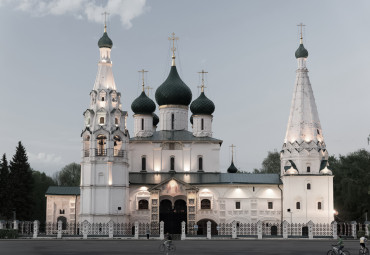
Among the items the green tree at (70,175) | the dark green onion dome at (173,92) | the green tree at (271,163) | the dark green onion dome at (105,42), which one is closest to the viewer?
the dark green onion dome at (105,42)

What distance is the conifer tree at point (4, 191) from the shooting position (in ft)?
216

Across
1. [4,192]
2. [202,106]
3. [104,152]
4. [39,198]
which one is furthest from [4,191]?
[202,106]

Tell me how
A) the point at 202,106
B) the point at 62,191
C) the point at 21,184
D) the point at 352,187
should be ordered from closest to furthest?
the point at 352,187, the point at 62,191, the point at 202,106, the point at 21,184

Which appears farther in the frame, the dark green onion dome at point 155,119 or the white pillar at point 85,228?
the dark green onion dome at point 155,119

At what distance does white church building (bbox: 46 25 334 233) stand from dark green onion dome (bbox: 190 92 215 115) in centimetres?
11

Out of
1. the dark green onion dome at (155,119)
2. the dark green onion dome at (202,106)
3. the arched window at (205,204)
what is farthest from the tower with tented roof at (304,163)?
the dark green onion dome at (155,119)

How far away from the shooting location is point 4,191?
66.4 m

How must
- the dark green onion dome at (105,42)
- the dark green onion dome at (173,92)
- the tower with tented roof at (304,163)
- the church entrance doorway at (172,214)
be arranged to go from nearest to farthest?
A: the tower with tented roof at (304,163)
the dark green onion dome at (105,42)
the church entrance doorway at (172,214)
the dark green onion dome at (173,92)

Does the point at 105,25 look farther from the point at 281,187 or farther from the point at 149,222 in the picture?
the point at 281,187

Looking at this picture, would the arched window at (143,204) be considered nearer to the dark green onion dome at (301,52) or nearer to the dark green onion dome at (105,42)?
the dark green onion dome at (105,42)

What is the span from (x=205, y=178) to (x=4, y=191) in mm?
22357

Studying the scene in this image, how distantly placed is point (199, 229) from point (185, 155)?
7.84 m

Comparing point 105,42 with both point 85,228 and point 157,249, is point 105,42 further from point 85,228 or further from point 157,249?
point 157,249

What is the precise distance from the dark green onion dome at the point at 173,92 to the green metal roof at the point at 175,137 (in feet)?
10.5
